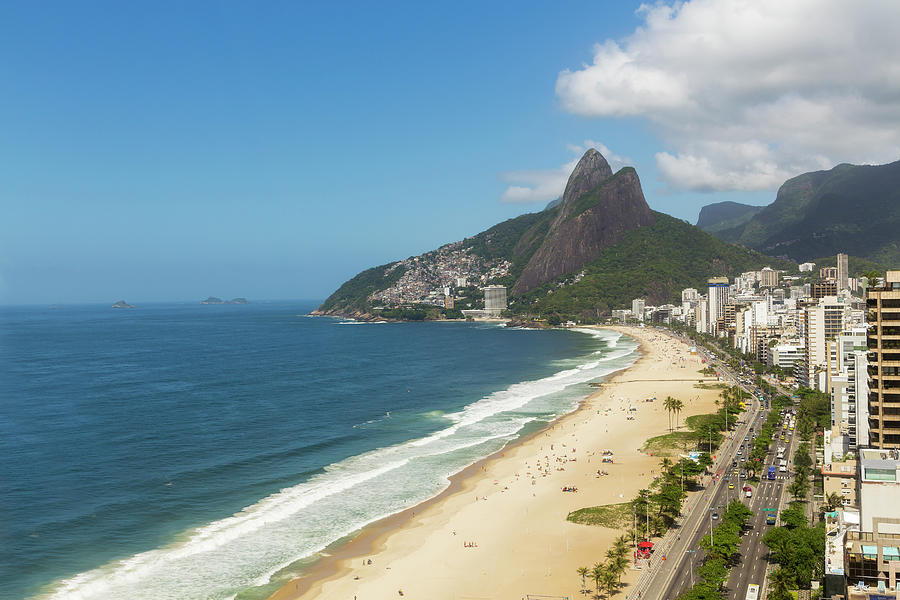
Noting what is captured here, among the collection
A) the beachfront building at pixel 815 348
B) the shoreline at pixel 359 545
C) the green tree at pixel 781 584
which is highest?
the beachfront building at pixel 815 348

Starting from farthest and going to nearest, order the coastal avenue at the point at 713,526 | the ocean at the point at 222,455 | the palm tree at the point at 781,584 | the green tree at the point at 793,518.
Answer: the ocean at the point at 222,455
the green tree at the point at 793,518
the coastal avenue at the point at 713,526
the palm tree at the point at 781,584

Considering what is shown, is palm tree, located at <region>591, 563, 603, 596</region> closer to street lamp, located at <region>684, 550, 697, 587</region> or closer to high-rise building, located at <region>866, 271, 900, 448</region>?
street lamp, located at <region>684, 550, 697, 587</region>

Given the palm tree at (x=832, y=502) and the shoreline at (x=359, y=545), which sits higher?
the palm tree at (x=832, y=502)

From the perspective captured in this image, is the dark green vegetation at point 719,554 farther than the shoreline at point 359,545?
No

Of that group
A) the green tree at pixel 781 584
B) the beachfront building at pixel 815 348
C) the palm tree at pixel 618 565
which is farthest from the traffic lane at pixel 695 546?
the beachfront building at pixel 815 348

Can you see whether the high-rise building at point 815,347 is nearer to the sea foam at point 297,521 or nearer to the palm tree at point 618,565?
the sea foam at point 297,521

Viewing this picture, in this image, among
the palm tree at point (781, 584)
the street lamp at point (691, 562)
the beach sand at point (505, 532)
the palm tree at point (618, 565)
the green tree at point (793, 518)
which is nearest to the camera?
the palm tree at point (781, 584)

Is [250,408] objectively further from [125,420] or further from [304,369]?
[304,369]
